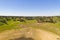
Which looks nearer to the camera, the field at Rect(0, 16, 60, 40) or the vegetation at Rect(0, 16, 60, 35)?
the field at Rect(0, 16, 60, 40)

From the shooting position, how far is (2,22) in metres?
48.8

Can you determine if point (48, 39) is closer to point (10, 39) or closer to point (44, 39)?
point (44, 39)

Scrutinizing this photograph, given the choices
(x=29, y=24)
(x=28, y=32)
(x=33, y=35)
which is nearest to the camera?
(x=33, y=35)

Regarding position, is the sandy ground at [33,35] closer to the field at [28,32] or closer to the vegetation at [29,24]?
the field at [28,32]

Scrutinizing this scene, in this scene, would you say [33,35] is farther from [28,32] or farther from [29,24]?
[29,24]

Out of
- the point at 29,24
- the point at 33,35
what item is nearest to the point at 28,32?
the point at 33,35

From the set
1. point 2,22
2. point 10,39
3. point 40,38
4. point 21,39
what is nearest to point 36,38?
point 40,38

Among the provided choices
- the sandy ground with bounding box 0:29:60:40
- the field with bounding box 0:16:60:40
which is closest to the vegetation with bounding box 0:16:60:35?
the field with bounding box 0:16:60:40

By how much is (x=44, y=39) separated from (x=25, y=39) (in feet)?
12.6

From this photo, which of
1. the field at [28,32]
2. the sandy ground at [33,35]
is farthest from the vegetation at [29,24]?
the sandy ground at [33,35]

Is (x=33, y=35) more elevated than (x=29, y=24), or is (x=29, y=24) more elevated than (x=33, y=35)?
(x=33, y=35)

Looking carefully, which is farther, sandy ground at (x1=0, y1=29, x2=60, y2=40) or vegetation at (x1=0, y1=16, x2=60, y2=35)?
vegetation at (x1=0, y1=16, x2=60, y2=35)

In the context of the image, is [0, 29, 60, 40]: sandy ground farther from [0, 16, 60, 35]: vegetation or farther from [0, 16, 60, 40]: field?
[0, 16, 60, 35]: vegetation

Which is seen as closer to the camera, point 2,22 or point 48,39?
point 48,39
